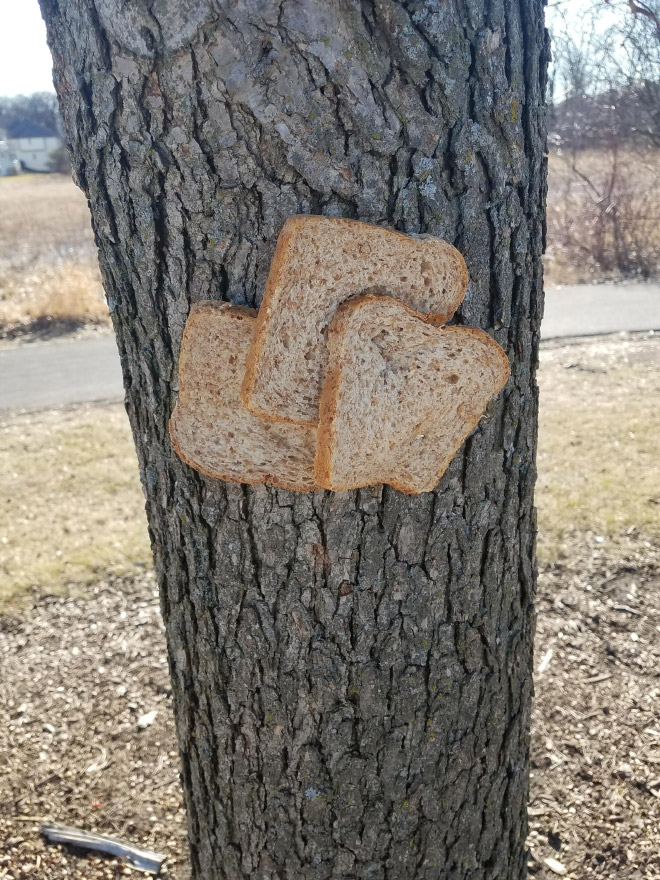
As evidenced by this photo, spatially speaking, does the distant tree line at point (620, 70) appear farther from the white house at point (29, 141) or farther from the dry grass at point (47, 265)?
the white house at point (29, 141)

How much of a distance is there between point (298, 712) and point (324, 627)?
0.26m

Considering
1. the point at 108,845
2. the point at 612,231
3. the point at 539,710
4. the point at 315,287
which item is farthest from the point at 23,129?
the point at 315,287

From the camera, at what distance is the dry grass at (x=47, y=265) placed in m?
9.98

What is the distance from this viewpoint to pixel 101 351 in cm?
866

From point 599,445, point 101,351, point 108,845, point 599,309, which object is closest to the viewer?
point 108,845

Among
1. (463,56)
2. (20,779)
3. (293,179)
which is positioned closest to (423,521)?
(293,179)

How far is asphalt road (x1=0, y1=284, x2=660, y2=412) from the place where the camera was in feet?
23.5

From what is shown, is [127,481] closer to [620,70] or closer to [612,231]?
[620,70]

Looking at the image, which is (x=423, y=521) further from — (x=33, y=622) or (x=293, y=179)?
(x=33, y=622)

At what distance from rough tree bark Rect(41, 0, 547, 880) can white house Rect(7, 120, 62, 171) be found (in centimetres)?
6308

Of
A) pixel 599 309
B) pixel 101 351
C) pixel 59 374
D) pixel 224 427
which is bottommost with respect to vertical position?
pixel 59 374

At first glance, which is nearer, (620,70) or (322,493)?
(322,493)

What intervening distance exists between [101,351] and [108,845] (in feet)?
23.6

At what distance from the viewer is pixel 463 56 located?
1.13 m
